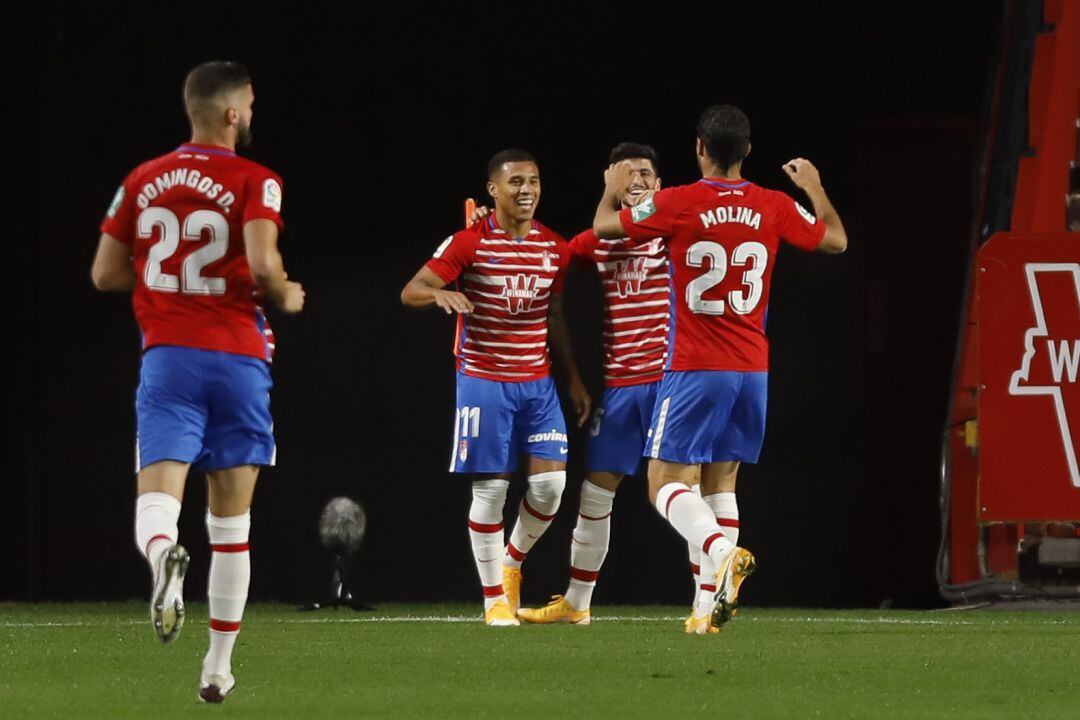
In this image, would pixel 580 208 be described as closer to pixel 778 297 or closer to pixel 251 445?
pixel 778 297

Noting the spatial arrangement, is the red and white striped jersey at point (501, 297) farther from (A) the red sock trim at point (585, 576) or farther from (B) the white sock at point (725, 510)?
(B) the white sock at point (725, 510)

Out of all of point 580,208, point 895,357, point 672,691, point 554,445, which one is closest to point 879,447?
point 895,357

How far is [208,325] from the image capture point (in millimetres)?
5168

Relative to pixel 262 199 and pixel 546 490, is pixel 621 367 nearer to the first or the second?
pixel 546 490

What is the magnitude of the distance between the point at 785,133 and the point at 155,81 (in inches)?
125

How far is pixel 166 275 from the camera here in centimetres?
517

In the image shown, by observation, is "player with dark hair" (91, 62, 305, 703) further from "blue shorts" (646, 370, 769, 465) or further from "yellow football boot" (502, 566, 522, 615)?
"yellow football boot" (502, 566, 522, 615)

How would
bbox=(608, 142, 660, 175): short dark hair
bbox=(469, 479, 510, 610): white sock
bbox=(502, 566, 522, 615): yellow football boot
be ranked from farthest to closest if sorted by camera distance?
bbox=(502, 566, 522, 615): yellow football boot → bbox=(608, 142, 660, 175): short dark hair → bbox=(469, 479, 510, 610): white sock

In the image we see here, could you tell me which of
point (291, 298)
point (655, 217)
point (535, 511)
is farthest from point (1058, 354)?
point (291, 298)

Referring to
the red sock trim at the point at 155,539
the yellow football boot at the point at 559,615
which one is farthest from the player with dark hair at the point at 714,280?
the red sock trim at the point at 155,539

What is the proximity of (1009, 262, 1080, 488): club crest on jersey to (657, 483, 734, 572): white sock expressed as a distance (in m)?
1.78

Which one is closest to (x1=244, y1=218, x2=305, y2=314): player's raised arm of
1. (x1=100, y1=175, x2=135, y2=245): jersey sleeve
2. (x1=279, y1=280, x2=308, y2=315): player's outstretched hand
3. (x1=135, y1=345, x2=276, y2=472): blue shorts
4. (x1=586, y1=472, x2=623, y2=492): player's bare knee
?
(x1=279, y1=280, x2=308, y2=315): player's outstretched hand

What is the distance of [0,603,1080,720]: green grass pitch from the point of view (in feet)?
16.4

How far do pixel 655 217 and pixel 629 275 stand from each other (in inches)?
42.6
